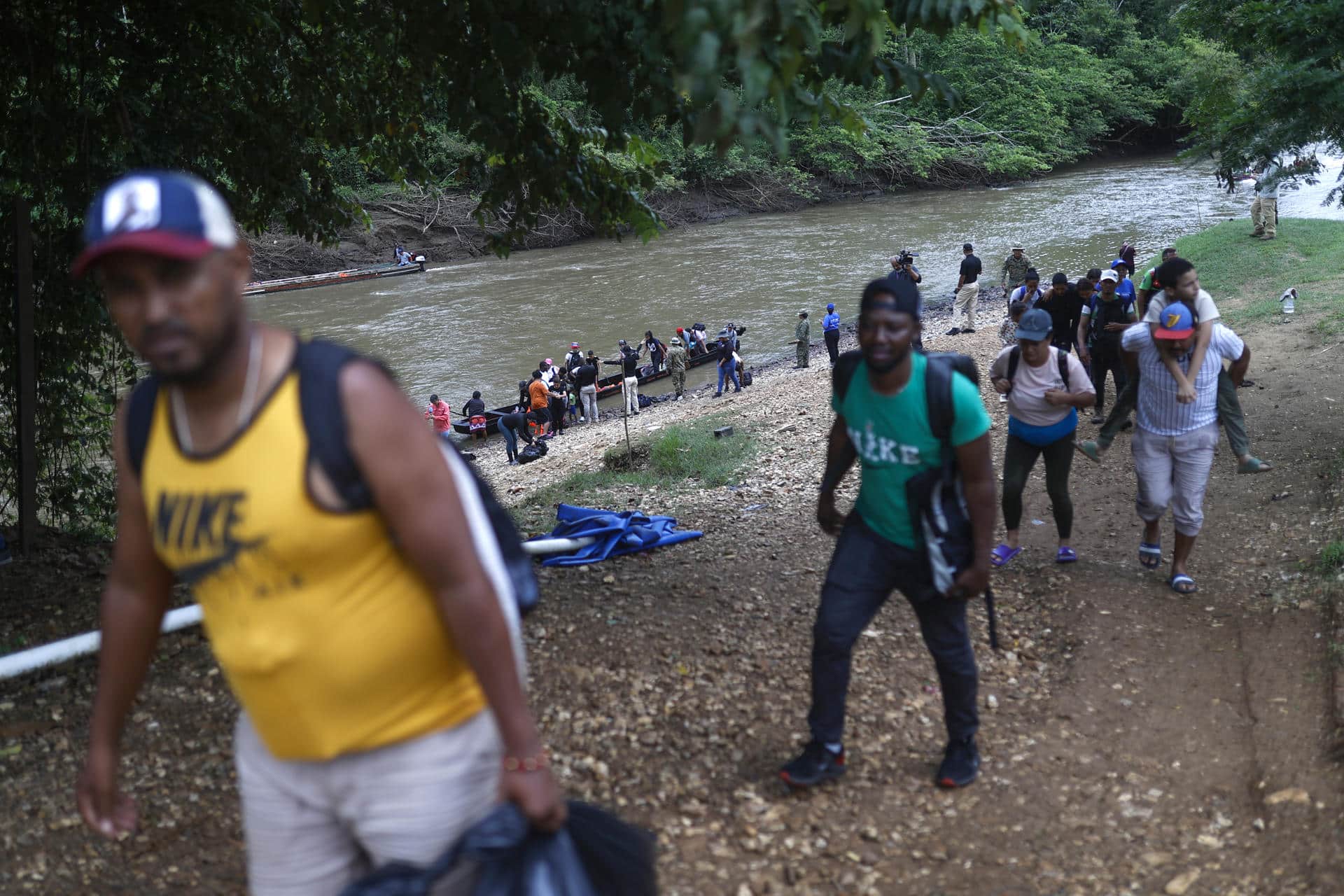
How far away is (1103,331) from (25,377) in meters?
9.00

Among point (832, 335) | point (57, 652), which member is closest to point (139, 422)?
point (57, 652)

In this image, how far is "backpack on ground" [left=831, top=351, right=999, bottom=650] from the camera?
3.72 meters

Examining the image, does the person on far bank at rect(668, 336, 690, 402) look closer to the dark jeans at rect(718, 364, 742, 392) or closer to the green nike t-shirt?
the dark jeans at rect(718, 364, 742, 392)

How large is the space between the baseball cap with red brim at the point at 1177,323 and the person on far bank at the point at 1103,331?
4.43 meters

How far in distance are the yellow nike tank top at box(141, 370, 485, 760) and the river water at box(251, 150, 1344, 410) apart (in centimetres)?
2296

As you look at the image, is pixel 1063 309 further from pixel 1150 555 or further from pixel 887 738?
pixel 887 738

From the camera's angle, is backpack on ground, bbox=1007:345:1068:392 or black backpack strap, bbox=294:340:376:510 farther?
backpack on ground, bbox=1007:345:1068:392

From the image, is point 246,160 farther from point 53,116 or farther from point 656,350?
point 656,350

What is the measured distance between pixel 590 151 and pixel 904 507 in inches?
170

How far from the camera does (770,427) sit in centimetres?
1215

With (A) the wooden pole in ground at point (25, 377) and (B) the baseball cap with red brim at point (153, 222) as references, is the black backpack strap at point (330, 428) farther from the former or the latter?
(A) the wooden pole in ground at point (25, 377)

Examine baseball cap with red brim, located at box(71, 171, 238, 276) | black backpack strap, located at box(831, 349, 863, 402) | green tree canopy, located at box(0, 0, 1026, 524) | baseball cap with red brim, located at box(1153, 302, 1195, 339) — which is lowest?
baseball cap with red brim, located at box(1153, 302, 1195, 339)

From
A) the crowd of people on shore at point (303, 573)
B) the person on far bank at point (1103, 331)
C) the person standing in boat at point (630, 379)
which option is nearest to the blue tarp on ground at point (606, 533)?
the crowd of people on shore at point (303, 573)

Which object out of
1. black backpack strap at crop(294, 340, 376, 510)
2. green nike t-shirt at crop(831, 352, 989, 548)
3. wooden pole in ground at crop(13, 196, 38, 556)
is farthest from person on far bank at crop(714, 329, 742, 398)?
black backpack strap at crop(294, 340, 376, 510)
